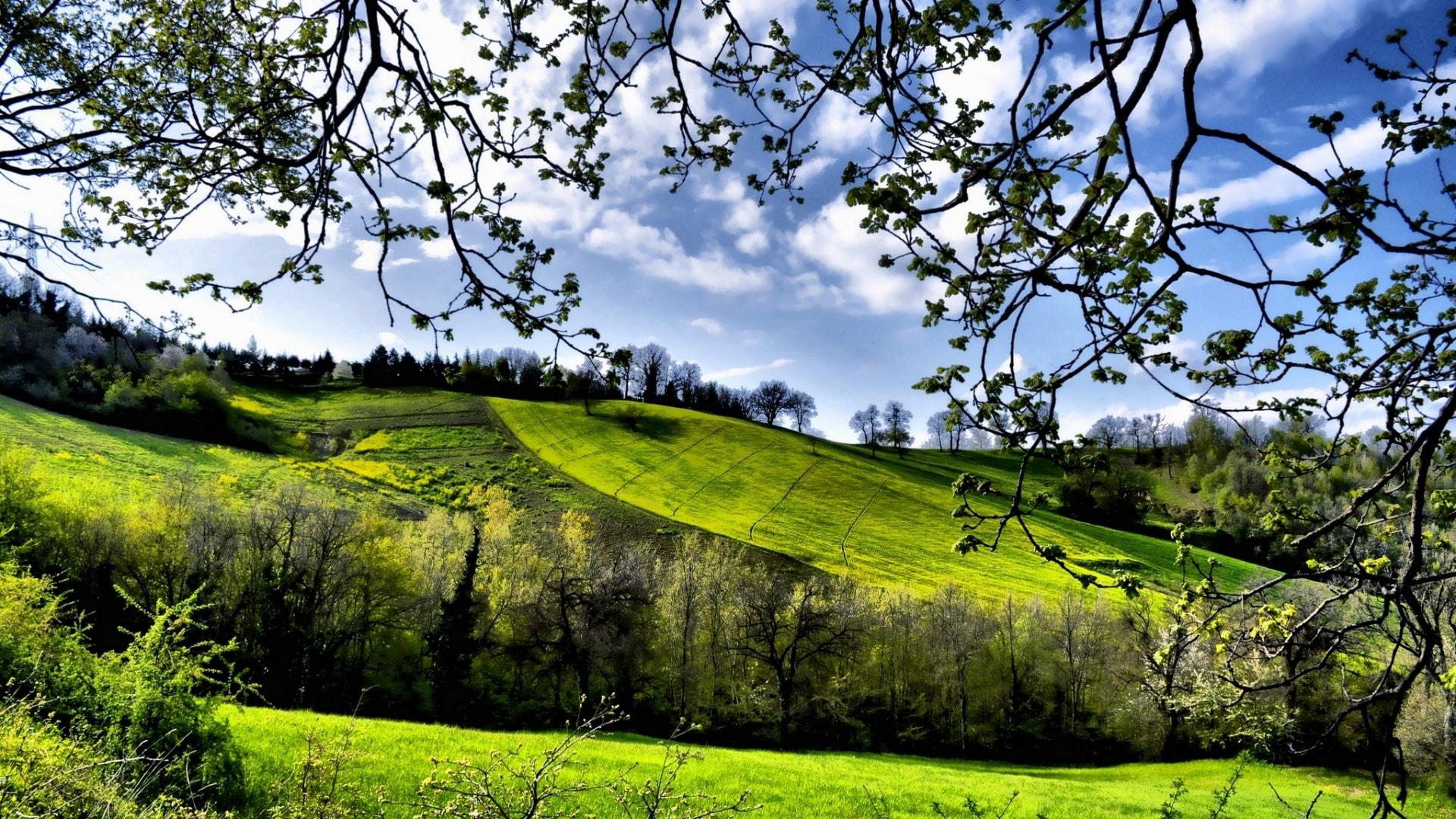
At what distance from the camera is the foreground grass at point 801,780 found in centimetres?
1524

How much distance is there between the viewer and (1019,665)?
45.7 metres

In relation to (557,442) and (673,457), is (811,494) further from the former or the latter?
(557,442)

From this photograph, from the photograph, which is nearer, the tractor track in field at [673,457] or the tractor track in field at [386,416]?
the tractor track in field at [673,457]

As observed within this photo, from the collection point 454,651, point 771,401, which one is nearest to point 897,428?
point 771,401

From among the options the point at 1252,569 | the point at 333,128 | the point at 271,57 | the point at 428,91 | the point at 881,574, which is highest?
the point at 271,57

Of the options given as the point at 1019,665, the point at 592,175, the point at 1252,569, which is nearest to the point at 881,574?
the point at 1019,665

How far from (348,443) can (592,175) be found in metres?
84.5

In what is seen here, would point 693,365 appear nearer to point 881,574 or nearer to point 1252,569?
point 881,574

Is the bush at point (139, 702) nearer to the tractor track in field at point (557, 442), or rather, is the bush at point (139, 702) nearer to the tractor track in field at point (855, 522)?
the tractor track in field at point (855, 522)

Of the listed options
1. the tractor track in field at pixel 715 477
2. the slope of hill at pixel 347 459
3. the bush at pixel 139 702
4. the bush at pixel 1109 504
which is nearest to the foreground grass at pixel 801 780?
the bush at pixel 139 702

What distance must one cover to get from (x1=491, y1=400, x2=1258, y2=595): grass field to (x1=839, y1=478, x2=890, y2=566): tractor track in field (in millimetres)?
180

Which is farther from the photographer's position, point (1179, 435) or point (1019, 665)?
point (1179, 435)

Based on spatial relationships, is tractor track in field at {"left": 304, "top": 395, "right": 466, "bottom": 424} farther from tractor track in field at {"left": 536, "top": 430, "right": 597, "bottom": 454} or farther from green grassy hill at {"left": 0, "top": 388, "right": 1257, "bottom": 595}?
tractor track in field at {"left": 536, "top": 430, "right": 597, "bottom": 454}

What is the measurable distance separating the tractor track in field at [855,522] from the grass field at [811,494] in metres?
0.18
